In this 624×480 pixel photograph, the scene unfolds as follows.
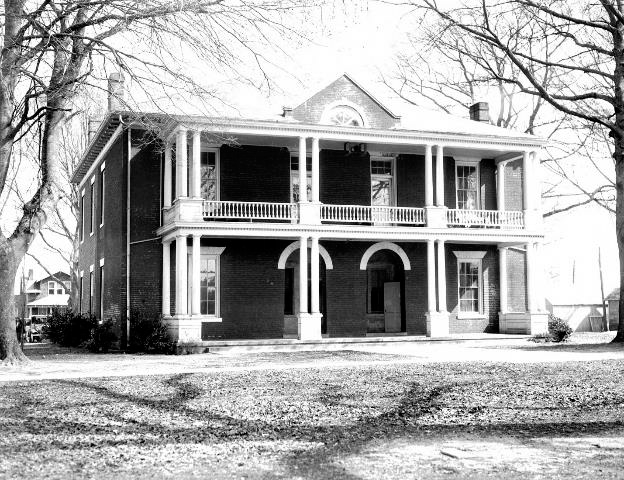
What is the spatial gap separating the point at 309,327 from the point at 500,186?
875cm

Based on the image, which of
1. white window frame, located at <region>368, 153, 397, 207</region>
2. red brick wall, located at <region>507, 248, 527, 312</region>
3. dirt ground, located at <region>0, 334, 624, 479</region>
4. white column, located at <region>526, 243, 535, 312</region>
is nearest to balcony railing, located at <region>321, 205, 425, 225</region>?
white window frame, located at <region>368, 153, 397, 207</region>

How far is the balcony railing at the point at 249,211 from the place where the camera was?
22.7 meters

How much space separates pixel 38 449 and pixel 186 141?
1588 cm

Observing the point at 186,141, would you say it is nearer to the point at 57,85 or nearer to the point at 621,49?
the point at 57,85

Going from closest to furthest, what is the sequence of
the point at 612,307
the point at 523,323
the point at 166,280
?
the point at 166,280
the point at 523,323
the point at 612,307

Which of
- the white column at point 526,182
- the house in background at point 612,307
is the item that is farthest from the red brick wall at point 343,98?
the house in background at point 612,307

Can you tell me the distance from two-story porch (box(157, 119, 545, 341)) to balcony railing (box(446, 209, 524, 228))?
0.07 meters

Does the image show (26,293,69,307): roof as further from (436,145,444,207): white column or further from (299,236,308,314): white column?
(436,145,444,207): white column

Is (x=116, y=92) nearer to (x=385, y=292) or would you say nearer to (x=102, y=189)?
(x=102, y=189)

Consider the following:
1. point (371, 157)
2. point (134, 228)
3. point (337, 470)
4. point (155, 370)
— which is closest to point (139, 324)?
point (134, 228)

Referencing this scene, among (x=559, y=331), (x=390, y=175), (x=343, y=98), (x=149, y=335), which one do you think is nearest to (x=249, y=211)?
(x=343, y=98)

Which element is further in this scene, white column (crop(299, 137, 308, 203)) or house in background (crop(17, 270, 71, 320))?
house in background (crop(17, 270, 71, 320))

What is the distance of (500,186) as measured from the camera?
87.2 ft

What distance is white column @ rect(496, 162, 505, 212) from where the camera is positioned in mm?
26391
